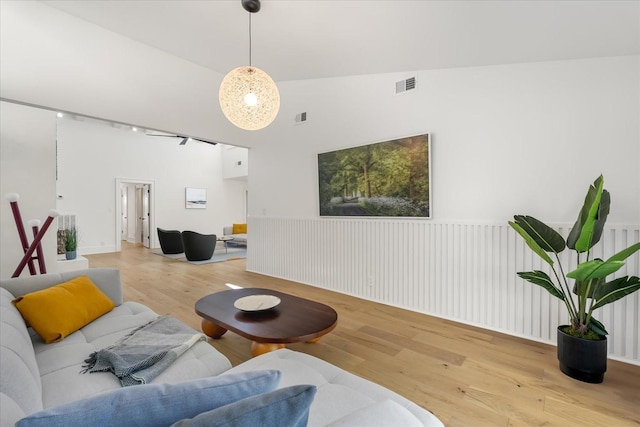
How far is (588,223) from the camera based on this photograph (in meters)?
1.85

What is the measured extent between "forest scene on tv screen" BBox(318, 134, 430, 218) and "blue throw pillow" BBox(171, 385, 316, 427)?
9.42ft

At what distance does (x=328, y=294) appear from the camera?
13.1 feet

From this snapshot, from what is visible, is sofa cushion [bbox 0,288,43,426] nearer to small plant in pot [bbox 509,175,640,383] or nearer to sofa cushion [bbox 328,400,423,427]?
sofa cushion [bbox 328,400,423,427]

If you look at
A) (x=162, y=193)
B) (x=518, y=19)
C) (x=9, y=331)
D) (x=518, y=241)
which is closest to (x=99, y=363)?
(x=9, y=331)

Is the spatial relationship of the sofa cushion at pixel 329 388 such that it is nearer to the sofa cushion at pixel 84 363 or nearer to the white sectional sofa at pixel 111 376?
the white sectional sofa at pixel 111 376

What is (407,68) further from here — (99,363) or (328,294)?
(99,363)

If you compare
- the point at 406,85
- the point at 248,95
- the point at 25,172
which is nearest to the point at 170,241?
the point at 25,172

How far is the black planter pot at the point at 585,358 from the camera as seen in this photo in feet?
6.32

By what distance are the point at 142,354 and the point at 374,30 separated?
3098 mm

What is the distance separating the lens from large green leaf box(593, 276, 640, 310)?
1.87m

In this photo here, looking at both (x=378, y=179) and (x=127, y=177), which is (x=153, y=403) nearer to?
(x=378, y=179)

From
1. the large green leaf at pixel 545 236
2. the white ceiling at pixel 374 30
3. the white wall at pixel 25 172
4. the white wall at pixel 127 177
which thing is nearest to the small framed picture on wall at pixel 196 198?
the white wall at pixel 127 177

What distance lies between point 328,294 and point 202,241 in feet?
12.0

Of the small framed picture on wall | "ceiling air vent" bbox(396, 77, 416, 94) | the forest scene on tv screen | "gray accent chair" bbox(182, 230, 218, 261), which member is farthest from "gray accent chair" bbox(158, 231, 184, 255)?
"ceiling air vent" bbox(396, 77, 416, 94)
